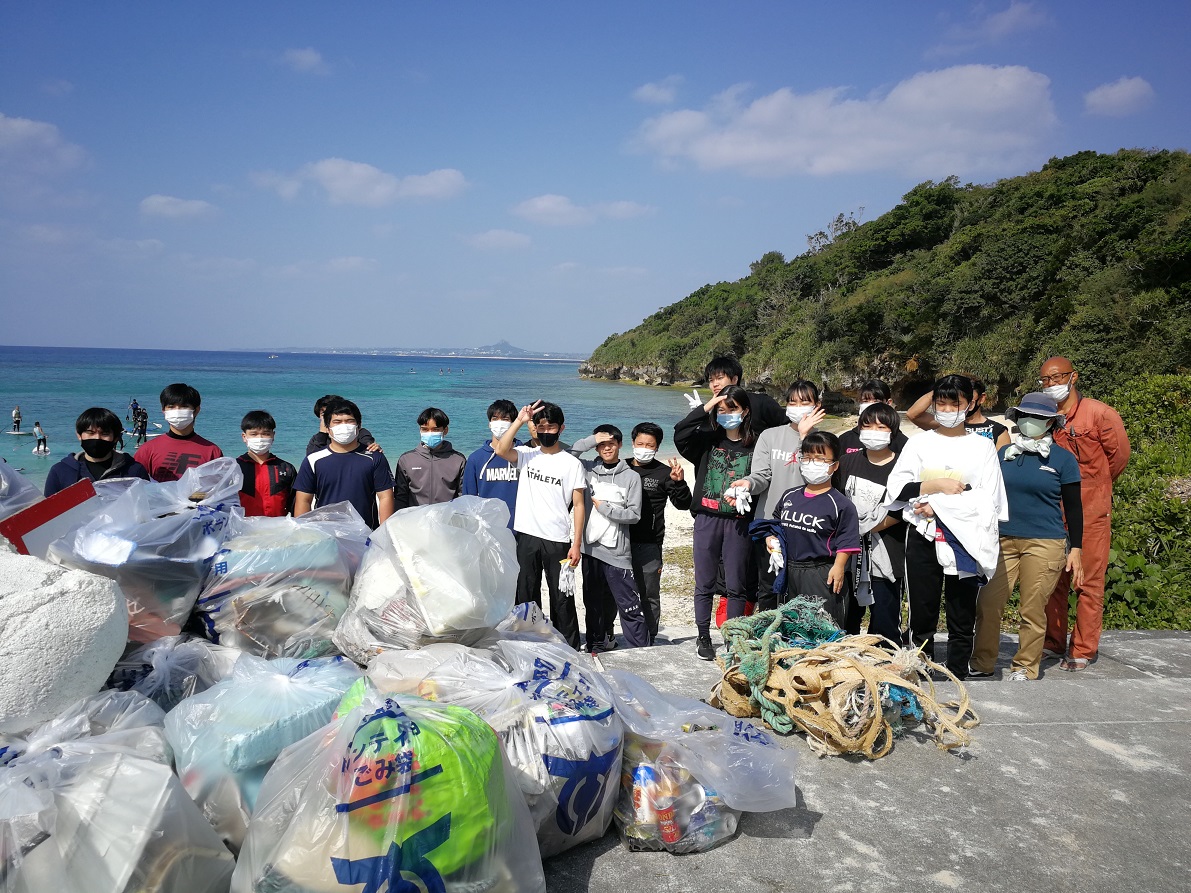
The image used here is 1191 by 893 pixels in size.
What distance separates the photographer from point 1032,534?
154 inches

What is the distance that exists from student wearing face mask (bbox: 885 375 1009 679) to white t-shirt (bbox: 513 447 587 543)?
1.84 metres

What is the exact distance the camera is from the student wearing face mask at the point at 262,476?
4602 mm

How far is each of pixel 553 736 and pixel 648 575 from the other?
3053mm

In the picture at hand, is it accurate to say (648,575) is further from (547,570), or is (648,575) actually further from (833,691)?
(833,691)

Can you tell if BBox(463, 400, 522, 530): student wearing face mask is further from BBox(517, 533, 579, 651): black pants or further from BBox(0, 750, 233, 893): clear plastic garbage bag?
BBox(0, 750, 233, 893): clear plastic garbage bag

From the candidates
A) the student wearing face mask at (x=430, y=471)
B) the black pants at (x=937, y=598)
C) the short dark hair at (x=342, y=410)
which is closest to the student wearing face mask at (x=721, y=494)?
the black pants at (x=937, y=598)

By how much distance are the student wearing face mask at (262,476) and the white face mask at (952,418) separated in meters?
3.86

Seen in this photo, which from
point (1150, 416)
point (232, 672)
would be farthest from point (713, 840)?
point (1150, 416)

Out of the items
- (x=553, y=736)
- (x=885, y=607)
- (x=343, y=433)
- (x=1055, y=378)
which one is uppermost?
(x=1055, y=378)

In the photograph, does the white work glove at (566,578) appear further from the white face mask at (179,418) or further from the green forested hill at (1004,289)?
the green forested hill at (1004,289)

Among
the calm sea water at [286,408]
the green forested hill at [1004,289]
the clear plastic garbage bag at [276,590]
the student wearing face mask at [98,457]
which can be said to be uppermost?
the green forested hill at [1004,289]

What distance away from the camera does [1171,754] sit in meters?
2.79

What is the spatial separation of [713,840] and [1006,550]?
2.69 m

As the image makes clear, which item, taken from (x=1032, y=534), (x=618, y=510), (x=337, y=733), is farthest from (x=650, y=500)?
(x=337, y=733)
